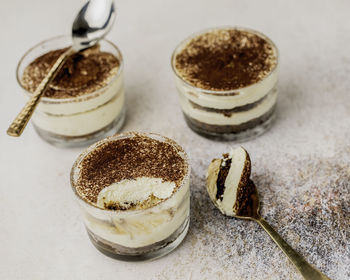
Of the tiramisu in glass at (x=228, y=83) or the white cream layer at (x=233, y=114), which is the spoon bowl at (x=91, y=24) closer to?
the tiramisu in glass at (x=228, y=83)

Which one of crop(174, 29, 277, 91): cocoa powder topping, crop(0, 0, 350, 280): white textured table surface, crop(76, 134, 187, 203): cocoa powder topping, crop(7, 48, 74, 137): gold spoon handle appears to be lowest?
crop(0, 0, 350, 280): white textured table surface

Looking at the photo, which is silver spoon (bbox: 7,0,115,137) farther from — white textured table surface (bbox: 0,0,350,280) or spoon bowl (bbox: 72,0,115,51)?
white textured table surface (bbox: 0,0,350,280)

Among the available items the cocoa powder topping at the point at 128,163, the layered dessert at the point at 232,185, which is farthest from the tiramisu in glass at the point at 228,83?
the cocoa powder topping at the point at 128,163

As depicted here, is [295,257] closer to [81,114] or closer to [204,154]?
[204,154]

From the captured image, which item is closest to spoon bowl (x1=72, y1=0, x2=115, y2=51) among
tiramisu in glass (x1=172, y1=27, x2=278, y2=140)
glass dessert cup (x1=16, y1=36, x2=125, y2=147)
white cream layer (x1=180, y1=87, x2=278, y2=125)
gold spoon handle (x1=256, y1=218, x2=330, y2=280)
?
glass dessert cup (x1=16, y1=36, x2=125, y2=147)

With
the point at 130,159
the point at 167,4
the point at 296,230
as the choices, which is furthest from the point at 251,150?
the point at 167,4
